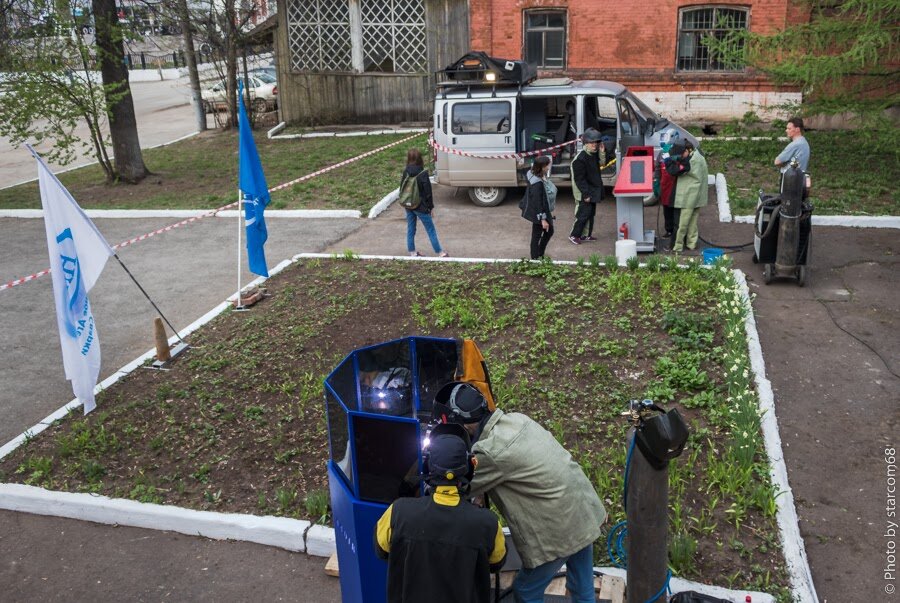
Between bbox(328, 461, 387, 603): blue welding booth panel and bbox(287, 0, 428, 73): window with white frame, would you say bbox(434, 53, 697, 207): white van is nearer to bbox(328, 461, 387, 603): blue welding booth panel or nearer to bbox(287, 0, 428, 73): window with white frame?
bbox(287, 0, 428, 73): window with white frame

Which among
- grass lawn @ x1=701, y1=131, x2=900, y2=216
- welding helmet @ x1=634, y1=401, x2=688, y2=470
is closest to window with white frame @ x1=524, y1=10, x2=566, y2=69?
grass lawn @ x1=701, y1=131, x2=900, y2=216

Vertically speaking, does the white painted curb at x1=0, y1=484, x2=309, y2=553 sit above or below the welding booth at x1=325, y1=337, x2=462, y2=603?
below

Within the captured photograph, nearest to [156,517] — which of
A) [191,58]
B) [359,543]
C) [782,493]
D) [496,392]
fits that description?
[359,543]

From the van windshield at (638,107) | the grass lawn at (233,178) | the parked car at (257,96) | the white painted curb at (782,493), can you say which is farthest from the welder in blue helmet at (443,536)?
the parked car at (257,96)

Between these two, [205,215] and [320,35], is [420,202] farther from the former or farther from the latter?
[320,35]

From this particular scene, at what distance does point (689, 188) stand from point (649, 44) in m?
11.1

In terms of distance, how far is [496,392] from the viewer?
7.37 meters

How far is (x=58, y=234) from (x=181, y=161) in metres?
14.1

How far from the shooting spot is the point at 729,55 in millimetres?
16359

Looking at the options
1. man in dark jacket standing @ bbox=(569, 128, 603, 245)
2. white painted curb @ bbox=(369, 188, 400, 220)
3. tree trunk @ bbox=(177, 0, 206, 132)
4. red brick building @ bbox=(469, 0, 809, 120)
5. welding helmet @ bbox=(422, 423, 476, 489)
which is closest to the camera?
welding helmet @ bbox=(422, 423, 476, 489)

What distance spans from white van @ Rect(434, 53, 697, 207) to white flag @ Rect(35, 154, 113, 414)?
7.81m

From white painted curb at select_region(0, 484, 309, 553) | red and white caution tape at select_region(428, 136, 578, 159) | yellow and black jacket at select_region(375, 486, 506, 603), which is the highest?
red and white caution tape at select_region(428, 136, 578, 159)

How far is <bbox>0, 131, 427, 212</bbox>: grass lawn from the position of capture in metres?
15.8

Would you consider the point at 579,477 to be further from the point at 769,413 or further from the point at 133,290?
the point at 133,290
